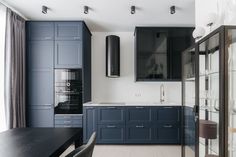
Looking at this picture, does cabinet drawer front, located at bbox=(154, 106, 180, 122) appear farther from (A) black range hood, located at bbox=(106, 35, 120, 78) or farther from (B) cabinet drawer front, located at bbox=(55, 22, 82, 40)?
(B) cabinet drawer front, located at bbox=(55, 22, 82, 40)

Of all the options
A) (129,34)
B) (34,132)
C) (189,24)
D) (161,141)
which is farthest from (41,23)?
(161,141)

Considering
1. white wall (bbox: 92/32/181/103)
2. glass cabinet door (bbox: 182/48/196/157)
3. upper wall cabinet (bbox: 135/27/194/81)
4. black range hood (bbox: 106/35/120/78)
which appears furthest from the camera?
white wall (bbox: 92/32/181/103)

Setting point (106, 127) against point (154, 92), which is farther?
point (154, 92)

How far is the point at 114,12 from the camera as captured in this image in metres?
3.92

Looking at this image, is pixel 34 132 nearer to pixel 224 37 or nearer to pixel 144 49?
pixel 224 37

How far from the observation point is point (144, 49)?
4.67 meters

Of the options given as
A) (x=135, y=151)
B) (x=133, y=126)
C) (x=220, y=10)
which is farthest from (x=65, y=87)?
(x=220, y=10)

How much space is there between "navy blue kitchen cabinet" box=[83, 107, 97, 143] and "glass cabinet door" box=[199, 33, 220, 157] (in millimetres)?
2337

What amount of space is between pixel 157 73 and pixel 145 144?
A: 1.53 meters

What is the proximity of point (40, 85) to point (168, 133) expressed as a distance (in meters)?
2.81

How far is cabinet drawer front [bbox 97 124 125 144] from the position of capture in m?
4.41

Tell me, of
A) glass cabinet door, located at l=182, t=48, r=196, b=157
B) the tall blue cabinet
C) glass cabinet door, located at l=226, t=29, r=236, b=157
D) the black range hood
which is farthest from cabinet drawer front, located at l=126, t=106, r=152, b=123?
glass cabinet door, located at l=226, t=29, r=236, b=157

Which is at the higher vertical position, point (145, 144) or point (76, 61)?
point (76, 61)

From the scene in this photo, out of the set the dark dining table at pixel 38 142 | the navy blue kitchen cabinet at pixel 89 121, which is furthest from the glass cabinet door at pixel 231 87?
the navy blue kitchen cabinet at pixel 89 121
